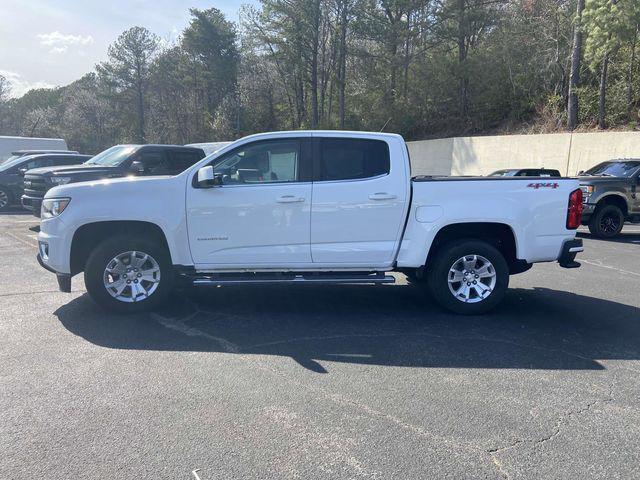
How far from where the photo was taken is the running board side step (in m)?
5.74

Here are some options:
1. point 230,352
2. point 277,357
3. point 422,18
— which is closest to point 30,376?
point 230,352

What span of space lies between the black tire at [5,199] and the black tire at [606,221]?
16927 millimetres

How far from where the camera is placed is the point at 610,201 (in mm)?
12336

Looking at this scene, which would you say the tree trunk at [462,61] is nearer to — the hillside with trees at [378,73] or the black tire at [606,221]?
the hillside with trees at [378,73]

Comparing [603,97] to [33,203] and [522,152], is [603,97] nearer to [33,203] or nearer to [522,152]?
[522,152]

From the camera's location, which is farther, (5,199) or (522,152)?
(522,152)

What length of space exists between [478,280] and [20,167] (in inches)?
612

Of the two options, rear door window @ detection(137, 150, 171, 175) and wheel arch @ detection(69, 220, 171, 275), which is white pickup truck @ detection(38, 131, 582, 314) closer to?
wheel arch @ detection(69, 220, 171, 275)

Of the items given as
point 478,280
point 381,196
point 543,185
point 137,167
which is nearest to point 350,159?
point 381,196

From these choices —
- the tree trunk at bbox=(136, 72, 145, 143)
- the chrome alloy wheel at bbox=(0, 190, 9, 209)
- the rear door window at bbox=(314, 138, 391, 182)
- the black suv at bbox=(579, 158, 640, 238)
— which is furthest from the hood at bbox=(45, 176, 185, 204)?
the tree trunk at bbox=(136, 72, 145, 143)

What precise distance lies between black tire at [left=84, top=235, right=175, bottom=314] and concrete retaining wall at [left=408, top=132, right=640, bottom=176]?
1759cm

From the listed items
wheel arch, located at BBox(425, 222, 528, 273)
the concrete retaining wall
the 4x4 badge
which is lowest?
wheel arch, located at BBox(425, 222, 528, 273)

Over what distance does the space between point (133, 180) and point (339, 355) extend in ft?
9.77

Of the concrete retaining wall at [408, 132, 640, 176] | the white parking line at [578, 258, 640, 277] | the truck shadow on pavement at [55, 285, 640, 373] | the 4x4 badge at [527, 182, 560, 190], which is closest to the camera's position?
the truck shadow on pavement at [55, 285, 640, 373]
